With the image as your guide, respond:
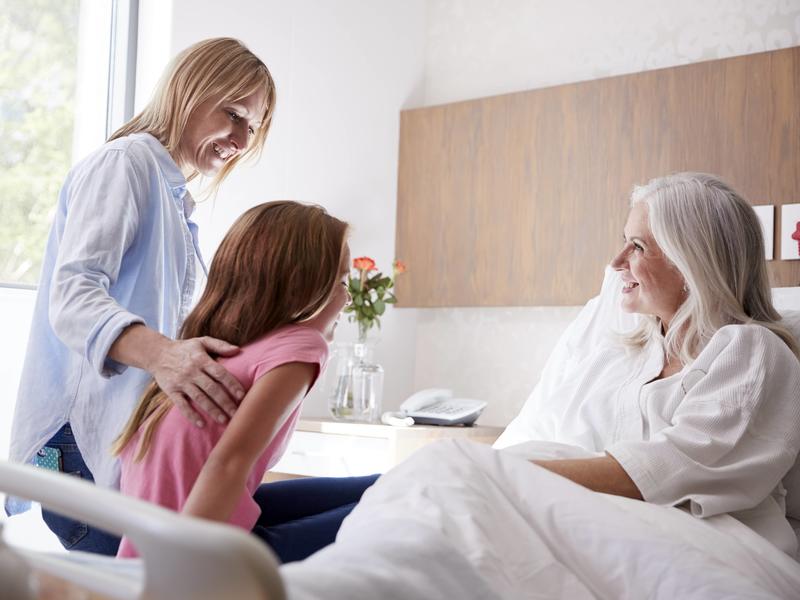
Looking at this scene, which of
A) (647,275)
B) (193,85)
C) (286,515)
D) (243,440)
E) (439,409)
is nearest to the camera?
(243,440)

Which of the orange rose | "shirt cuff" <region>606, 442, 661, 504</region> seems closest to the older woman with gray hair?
"shirt cuff" <region>606, 442, 661, 504</region>

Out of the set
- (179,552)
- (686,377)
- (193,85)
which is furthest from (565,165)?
(179,552)

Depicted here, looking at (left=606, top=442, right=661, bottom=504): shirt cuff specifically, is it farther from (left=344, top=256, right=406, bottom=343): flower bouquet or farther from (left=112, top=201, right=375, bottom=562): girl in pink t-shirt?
(left=344, top=256, right=406, bottom=343): flower bouquet

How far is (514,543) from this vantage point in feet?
3.24

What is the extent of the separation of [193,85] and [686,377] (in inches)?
39.0

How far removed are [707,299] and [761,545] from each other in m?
0.50

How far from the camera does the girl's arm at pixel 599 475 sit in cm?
133

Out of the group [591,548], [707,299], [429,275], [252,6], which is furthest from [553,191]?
[591,548]

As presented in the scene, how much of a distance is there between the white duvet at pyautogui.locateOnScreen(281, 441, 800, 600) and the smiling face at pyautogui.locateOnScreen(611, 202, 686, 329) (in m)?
0.62

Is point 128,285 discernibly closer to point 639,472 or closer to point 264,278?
point 264,278

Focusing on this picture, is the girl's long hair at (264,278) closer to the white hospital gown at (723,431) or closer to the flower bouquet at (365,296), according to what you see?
the white hospital gown at (723,431)

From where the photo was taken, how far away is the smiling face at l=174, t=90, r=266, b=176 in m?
1.60

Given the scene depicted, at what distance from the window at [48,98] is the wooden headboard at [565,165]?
44.0 inches

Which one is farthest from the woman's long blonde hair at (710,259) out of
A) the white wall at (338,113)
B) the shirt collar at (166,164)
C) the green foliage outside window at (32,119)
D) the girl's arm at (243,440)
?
the green foliage outside window at (32,119)
